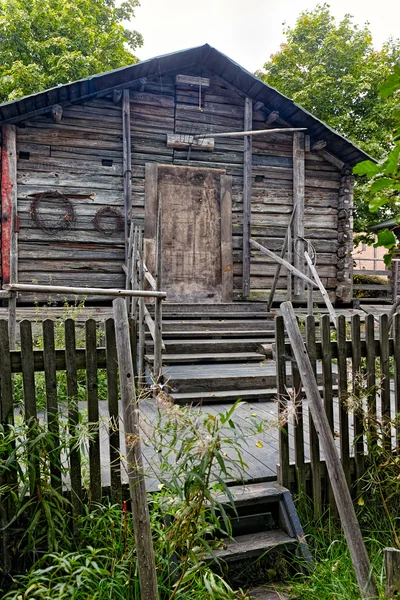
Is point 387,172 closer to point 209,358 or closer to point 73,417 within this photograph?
point 73,417

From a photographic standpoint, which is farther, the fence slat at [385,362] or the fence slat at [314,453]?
the fence slat at [385,362]

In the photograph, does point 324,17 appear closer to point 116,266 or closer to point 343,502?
point 116,266

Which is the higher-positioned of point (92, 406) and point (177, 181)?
point (177, 181)

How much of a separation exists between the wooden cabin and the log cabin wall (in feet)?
0.07

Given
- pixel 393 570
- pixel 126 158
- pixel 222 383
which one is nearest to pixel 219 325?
pixel 222 383

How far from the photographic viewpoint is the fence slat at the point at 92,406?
2680 mm

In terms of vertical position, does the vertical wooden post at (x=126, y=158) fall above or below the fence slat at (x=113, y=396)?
above

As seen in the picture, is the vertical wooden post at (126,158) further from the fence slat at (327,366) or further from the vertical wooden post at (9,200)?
the fence slat at (327,366)

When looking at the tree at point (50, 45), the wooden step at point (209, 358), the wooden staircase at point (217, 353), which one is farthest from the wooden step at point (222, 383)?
the tree at point (50, 45)

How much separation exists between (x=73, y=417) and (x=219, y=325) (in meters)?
4.84

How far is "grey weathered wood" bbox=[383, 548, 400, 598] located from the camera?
162 centimetres

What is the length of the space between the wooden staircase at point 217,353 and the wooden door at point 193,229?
0.74 meters

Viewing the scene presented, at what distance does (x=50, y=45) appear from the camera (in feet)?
49.5

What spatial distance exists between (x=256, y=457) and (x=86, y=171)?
6644 mm
